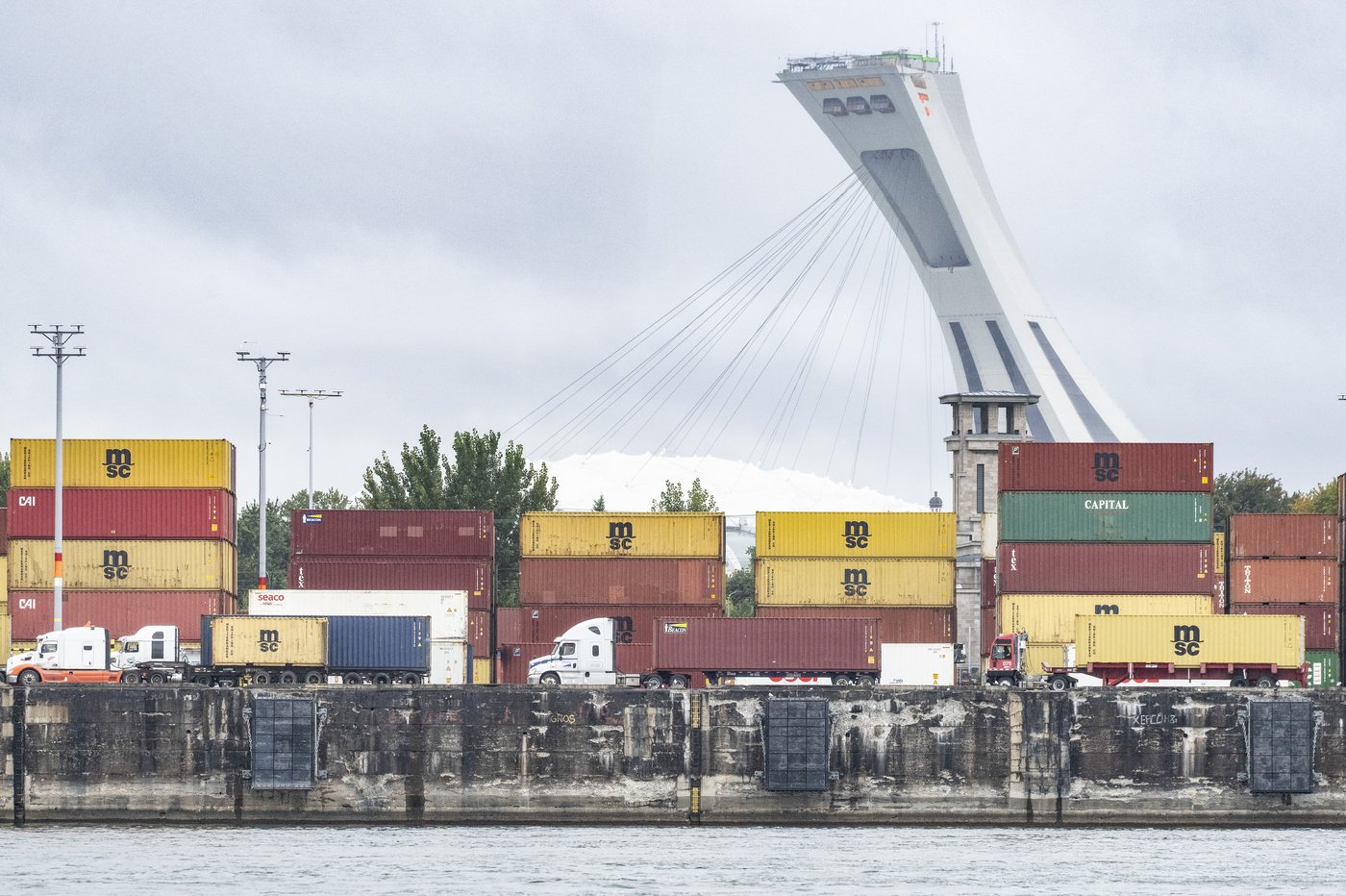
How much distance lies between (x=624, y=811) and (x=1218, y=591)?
41.8 metres

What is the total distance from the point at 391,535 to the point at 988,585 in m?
25.1

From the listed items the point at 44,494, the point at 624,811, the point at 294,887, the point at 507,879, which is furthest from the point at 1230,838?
the point at 44,494

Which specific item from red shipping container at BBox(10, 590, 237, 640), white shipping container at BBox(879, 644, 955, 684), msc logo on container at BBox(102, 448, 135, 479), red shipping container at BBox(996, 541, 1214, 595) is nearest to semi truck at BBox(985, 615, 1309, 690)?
red shipping container at BBox(996, 541, 1214, 595)

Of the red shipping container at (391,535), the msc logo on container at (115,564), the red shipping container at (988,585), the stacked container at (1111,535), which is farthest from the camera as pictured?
the red shipping container at (988,585)

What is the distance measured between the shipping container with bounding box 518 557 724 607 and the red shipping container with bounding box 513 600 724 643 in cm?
23

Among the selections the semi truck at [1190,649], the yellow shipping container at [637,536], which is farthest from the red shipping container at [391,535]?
the semi truck at [1190,649]

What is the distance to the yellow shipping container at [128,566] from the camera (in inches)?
3349

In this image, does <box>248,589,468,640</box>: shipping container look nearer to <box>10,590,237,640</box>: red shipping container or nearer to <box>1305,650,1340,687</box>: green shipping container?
<box>10,590,237,640</box>: red shipping container

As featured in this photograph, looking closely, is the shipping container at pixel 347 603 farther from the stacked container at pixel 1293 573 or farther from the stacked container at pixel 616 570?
the stacked container at pixel 1293 573

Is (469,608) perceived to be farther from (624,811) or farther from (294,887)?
(294,887)

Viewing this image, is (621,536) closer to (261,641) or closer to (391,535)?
(391,535)

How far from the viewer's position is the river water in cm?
5931

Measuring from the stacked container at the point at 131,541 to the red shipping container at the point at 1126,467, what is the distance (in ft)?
101

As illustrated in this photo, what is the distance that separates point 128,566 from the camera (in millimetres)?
85312
